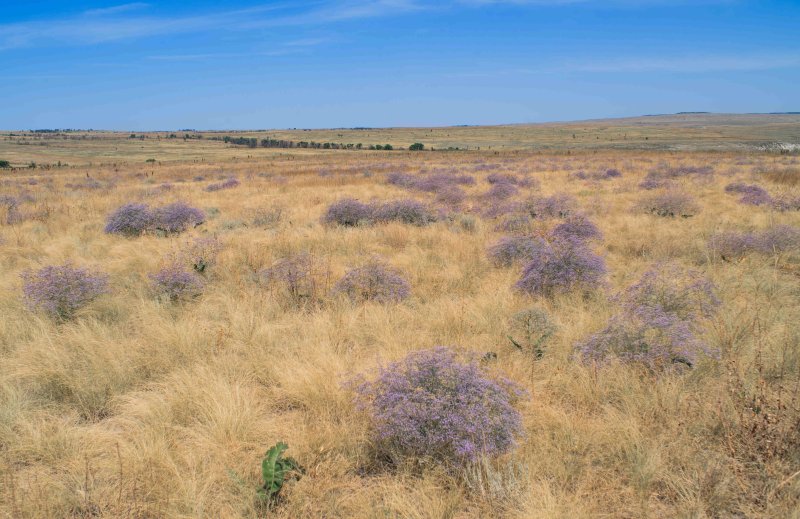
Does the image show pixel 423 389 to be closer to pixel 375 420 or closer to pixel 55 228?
pixel 375 420

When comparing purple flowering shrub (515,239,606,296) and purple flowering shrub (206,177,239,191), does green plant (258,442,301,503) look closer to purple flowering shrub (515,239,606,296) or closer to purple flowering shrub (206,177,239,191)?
purple flowering shrub (515,239,606,296)

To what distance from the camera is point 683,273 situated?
5.18 metres

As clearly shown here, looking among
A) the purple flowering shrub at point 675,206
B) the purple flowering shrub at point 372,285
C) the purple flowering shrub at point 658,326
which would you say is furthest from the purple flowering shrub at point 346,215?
the purple flowering shrub at point 675,206

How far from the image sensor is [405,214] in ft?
37.1

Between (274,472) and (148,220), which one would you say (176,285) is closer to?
(274,472)

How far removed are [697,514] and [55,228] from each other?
14188 mm

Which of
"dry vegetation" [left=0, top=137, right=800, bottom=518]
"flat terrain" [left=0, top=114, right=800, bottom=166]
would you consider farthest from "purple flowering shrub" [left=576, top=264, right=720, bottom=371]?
"flat terrain" [left=0, top=114, right=800, bottom=166]

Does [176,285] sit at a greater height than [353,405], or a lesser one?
greater

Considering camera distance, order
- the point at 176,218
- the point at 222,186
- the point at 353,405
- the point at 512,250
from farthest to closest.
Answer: the point at 222,186 → the point at 176,218 → the point at 512,250 → the point at 353,405

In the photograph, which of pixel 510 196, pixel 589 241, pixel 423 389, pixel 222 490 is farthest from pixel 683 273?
pixel 510 196

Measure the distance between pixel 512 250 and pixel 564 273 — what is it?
1.67 meters

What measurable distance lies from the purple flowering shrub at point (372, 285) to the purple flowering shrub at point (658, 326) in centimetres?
248

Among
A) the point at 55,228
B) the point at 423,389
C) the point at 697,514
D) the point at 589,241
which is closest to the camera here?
the point at 697,514

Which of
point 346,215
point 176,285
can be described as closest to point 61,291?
point 176,285
